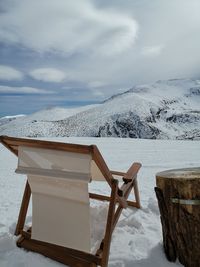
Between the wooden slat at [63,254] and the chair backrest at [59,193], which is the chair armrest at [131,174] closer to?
the chair backrest at [59,193]

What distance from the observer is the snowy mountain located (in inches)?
1738

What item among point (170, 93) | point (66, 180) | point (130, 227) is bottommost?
point (130, 227)

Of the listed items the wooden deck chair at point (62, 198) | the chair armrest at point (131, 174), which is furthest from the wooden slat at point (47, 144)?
the chair armrest at point (131, 174)

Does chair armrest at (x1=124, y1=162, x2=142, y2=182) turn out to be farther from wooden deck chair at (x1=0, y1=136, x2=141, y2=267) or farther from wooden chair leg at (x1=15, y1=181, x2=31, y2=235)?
wooden chair leg at (x1=15, y1=181, x2=31, y2=235)

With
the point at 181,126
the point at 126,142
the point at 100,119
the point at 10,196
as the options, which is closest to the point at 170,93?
the point at 181,126

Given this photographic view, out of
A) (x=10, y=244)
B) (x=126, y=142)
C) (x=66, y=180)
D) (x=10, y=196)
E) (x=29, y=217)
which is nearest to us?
(x=66, y=180)

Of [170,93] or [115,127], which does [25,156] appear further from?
[170,93]

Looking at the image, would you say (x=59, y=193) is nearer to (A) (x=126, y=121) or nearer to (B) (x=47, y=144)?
(B) (x=47, y=144)

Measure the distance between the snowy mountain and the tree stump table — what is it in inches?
1375

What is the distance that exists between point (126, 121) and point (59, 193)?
52366 mm

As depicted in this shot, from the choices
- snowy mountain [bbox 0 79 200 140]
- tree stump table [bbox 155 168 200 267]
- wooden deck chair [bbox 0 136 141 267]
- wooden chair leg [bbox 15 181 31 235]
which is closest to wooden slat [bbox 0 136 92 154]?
wooden deck chair [bbox 0 136 141 267]

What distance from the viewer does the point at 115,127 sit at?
172ft

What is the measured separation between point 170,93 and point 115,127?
44579 mm

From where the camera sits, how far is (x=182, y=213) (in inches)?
112
